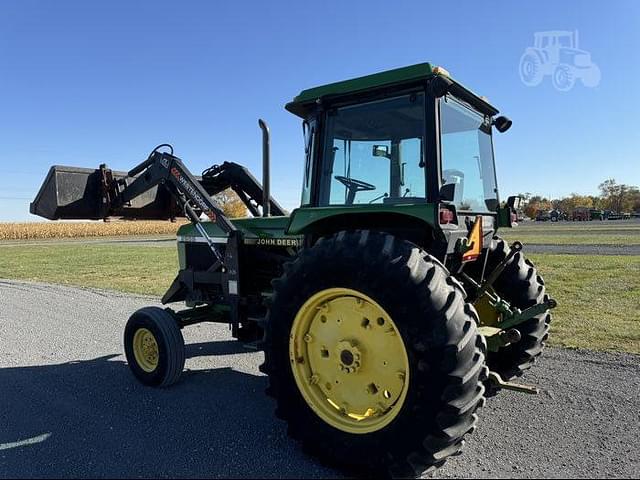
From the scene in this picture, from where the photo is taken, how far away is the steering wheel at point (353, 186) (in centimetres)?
353

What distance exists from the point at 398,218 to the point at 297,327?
1065 mm

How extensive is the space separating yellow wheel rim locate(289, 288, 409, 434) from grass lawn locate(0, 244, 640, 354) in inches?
139

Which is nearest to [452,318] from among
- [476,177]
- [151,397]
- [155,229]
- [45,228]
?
[476,177]

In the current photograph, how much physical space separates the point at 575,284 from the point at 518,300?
6.30m

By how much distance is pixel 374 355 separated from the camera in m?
2.98

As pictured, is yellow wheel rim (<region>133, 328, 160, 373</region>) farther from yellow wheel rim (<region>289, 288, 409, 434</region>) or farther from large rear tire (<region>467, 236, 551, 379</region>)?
large rear tire (<region>467, 236, 551, 379</region>)

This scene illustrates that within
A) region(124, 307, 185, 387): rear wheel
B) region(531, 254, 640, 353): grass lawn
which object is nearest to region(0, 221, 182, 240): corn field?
region(531, 254, 640, 353): grass lawn

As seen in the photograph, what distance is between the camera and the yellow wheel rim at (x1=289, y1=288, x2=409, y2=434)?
289 cm

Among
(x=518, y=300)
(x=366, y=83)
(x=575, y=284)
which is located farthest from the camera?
(x=575, y=284)

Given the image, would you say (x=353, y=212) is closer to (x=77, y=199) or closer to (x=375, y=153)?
(x=375, y=153)

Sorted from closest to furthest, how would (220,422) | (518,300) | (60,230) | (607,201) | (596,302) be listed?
(220,422), (518,300), (596,302), (60,230), (607,201)

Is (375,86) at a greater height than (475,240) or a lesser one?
greater

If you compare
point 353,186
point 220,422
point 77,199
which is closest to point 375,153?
point 353,186

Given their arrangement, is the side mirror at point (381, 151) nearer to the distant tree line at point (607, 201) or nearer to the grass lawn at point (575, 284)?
the grass lawn at point (575, 284)
